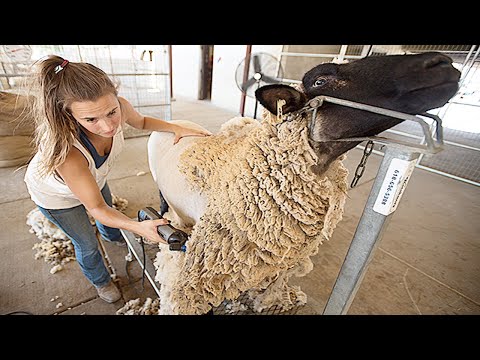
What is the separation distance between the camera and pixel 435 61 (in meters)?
0.76

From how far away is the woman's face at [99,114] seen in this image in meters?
1.18

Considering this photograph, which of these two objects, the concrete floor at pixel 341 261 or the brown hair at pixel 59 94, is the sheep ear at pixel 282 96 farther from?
the concrete floor at pixel 341 261

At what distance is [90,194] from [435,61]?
1551 millimetres

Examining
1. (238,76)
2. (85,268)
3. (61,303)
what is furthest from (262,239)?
(238,76)

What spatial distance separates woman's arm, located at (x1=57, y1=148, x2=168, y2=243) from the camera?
1268 millimetres

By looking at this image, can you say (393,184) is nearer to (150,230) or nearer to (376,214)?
(376,214)

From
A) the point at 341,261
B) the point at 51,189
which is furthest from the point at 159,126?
the point at 341,261

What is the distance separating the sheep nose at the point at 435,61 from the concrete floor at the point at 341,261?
1714mm

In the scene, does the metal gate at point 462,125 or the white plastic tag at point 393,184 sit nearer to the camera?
the white plastic tag at point 393,184

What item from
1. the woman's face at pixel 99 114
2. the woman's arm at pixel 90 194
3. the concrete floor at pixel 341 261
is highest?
the woman's face at pixel 99 114

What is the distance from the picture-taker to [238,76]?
16.8 feet

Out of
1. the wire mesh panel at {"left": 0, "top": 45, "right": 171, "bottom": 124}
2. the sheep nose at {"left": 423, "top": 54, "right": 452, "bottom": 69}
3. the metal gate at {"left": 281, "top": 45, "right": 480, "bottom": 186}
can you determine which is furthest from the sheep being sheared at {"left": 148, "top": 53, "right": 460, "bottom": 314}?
the wire mesh panel at {"left": 0, "top": 45, "right": 171, "bottom": 124}

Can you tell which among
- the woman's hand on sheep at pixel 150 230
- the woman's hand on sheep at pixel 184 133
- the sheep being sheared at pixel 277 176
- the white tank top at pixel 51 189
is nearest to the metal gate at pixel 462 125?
the woman's hand on sheep at pixel 184 133
